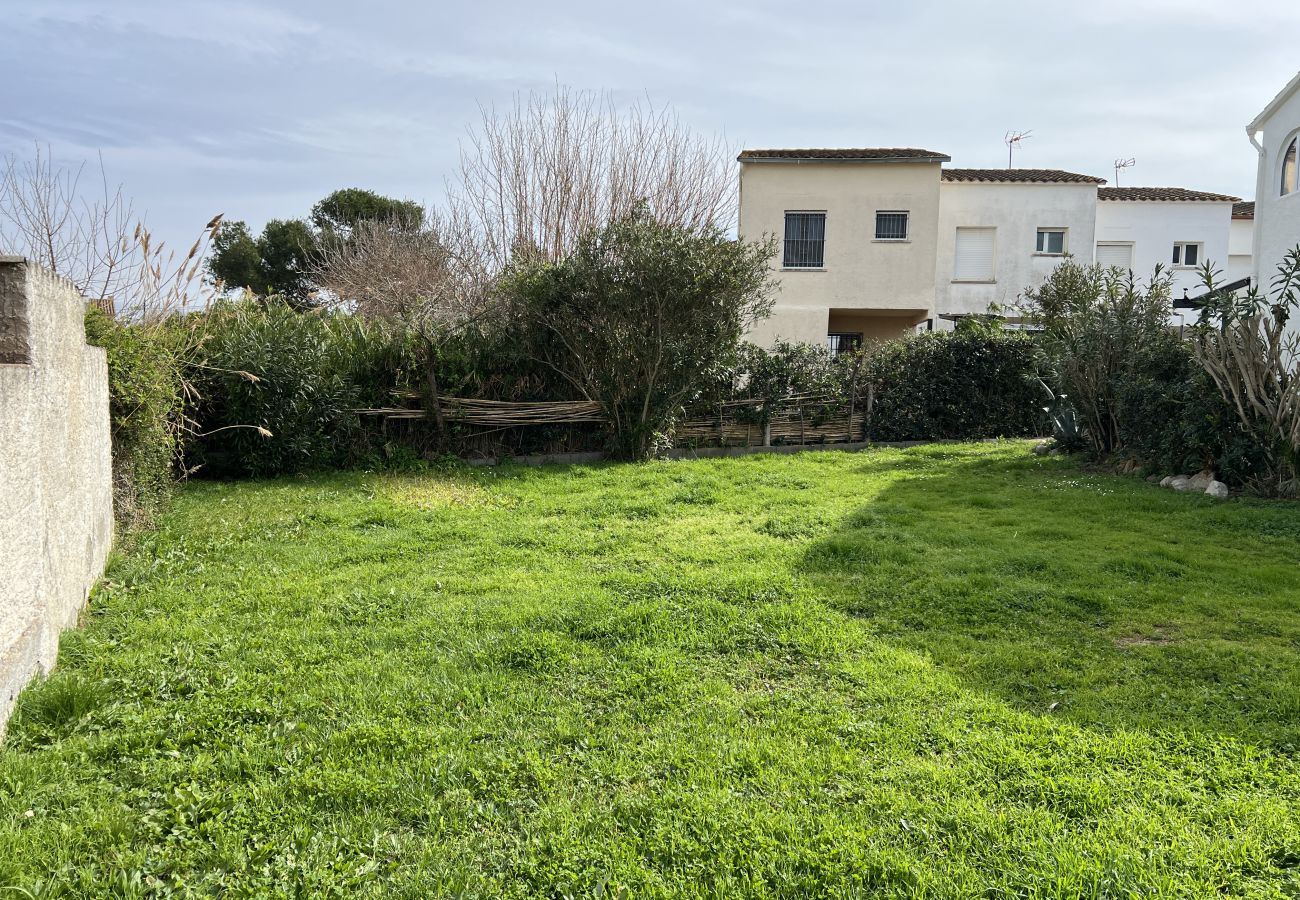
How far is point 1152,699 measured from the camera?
12.2 ft

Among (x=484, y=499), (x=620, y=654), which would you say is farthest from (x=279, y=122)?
(x=620, y=654)

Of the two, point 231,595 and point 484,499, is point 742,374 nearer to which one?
point 484,499

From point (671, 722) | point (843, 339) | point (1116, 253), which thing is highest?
point (1116, 253)

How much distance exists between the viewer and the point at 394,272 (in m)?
22.8

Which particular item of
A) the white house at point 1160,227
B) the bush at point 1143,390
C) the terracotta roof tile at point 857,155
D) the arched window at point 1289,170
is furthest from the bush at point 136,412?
→ the white house at point 1160,227

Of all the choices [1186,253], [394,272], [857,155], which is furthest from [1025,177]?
[394,272]

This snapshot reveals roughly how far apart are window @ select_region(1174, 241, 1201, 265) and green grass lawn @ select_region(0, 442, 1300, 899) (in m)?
23.5

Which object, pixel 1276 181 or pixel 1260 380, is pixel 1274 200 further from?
pixel 1260 380

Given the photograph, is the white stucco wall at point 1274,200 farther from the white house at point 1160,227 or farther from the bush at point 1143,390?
the white house at point 1160,227

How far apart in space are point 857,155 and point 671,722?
781 inches

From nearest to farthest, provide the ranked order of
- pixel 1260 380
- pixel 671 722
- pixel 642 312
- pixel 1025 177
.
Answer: pixel 671 722
pixel 1260 380
pixel 642 312
pixel 1025 177

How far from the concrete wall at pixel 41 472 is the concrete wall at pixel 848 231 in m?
17.5

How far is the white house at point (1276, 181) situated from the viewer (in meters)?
12.1

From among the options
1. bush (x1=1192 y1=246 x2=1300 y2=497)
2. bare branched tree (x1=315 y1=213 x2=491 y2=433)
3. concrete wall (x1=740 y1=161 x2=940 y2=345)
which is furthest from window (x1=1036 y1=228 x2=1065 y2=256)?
bare branched tree (x1=315 y1=213 x2=491 y2=433)
